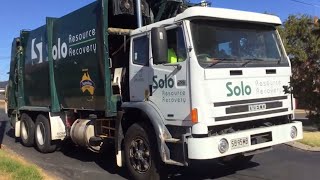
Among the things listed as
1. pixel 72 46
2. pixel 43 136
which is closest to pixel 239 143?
pixel 72 46

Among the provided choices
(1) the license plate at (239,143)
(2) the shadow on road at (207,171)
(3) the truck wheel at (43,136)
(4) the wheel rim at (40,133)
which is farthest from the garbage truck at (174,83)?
(4) the wheel rim at (40,133)

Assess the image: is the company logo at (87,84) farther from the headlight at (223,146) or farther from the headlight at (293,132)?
the headlight at (293,132)

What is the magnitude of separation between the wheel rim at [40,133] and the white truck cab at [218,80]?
4.79 meters

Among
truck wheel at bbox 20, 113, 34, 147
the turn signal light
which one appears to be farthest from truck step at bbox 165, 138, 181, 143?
truck wheel at bbox 20, 113, 34, 147

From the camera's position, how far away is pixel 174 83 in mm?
7184

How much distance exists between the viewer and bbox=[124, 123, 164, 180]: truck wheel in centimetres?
752

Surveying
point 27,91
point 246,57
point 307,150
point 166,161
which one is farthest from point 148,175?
point 27,91

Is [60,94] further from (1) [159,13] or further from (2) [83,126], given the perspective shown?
(1) [159,13]

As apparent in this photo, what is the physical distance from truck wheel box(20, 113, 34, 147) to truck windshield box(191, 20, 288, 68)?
7248mm

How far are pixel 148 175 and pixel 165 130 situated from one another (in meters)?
0.89

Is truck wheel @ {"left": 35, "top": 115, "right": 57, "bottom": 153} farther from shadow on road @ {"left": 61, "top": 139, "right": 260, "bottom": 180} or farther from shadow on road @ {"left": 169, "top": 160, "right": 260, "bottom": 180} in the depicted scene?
shadow on road @ {"left": 169, "top": 160, "right": 260, "bottom": 180}

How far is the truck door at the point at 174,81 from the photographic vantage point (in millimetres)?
6988

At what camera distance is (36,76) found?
12344 millimetres

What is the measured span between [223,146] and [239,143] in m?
0.36
